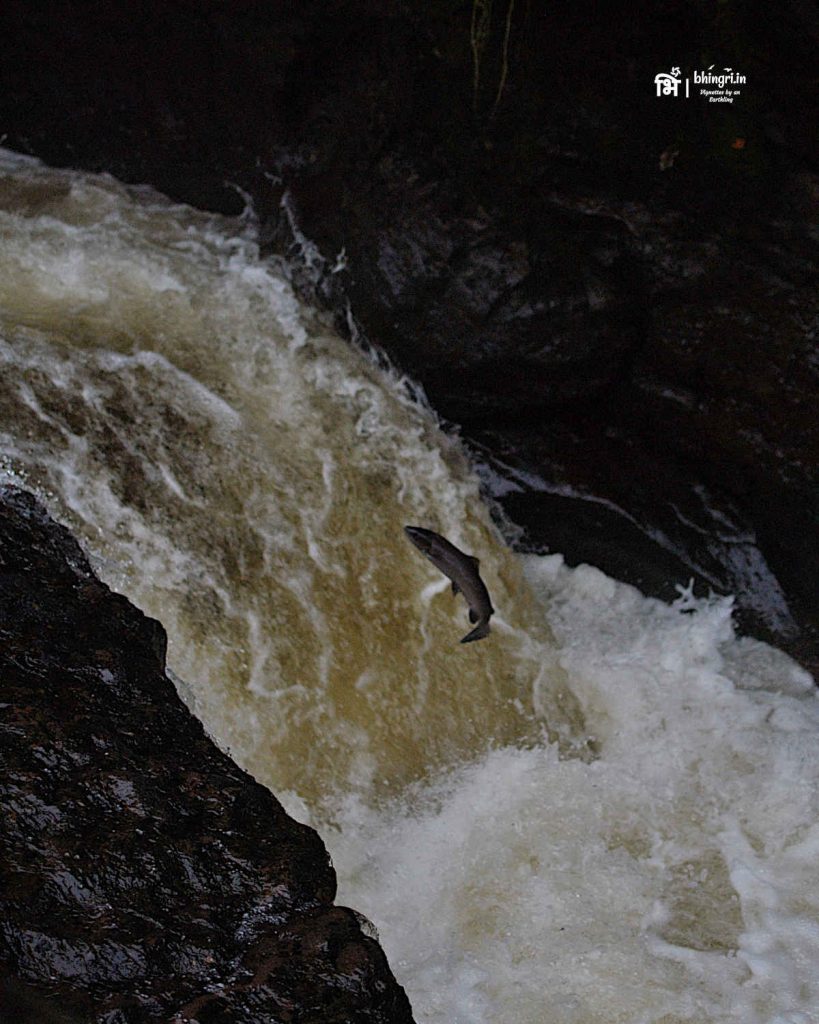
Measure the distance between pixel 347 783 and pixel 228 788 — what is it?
60.4 inches

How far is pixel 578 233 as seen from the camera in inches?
181

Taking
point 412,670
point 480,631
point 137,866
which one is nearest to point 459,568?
point 480,631

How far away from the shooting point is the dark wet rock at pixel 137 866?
1.76 m

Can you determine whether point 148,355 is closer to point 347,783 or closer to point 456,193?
point 456,193

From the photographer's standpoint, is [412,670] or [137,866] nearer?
[137,866]

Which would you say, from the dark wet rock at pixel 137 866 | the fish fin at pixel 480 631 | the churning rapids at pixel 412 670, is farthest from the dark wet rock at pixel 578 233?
the dark wet rock at pixel 137 866

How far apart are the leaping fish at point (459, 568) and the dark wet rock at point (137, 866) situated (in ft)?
4.65

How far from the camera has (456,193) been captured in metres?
4.69

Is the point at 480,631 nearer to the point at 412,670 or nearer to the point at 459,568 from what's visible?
the point at 459,568

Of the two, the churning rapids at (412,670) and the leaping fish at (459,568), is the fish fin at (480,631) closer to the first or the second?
the leaping fish at (459,568)

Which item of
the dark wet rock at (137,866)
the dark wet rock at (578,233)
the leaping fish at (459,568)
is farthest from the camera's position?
the dark wet rock at (578,233)

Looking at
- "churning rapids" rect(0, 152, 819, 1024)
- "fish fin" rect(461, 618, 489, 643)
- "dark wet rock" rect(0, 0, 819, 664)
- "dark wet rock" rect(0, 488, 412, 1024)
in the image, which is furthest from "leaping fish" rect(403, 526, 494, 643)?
"dark wet rock" rect(0, 488, 412, 1024)

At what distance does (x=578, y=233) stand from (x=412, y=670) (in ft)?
6.12

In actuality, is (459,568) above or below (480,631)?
above
